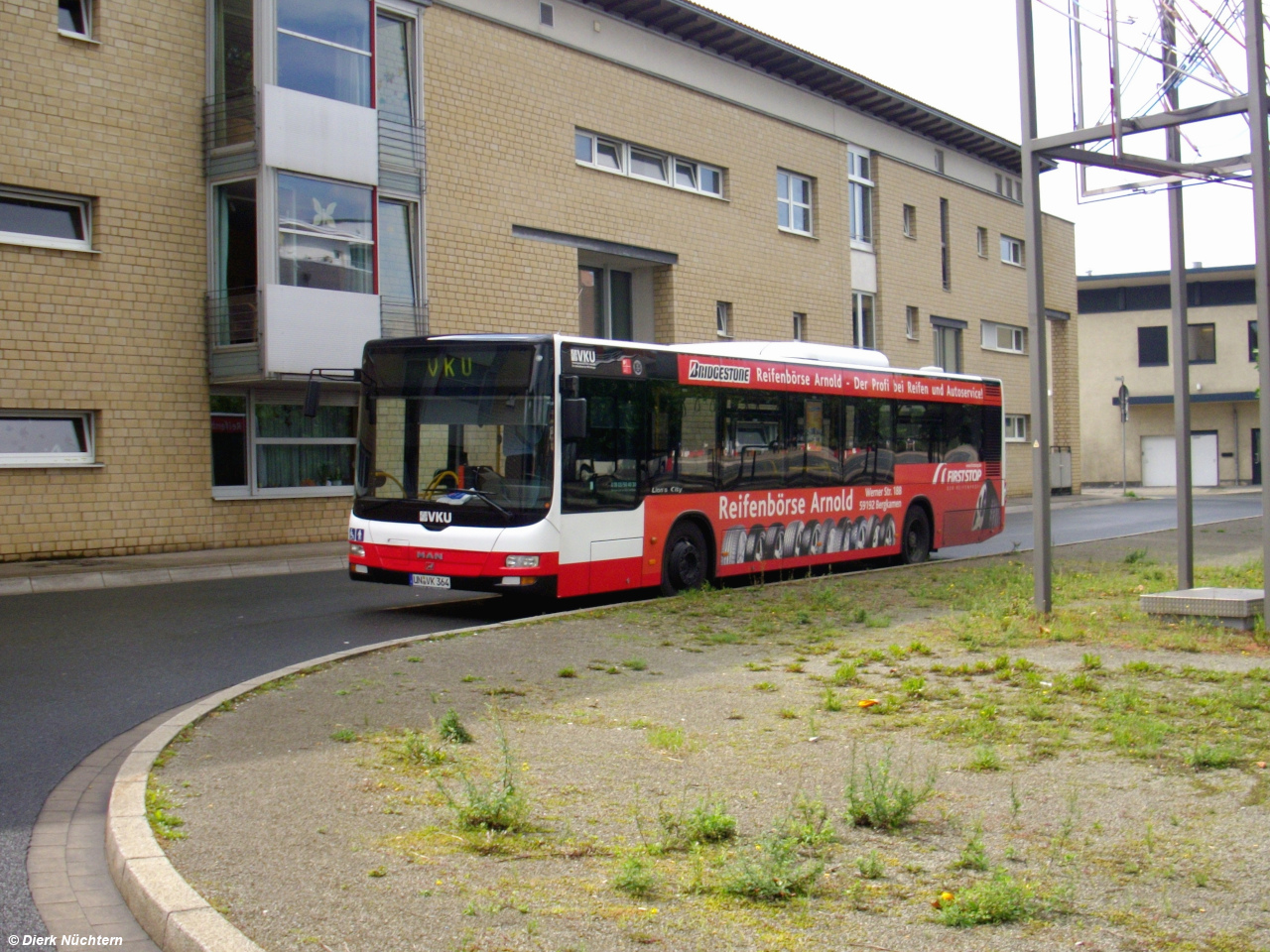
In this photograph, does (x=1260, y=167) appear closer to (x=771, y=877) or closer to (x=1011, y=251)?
(x=771, y=877)

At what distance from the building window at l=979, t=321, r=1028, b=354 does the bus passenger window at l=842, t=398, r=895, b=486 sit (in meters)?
25.3

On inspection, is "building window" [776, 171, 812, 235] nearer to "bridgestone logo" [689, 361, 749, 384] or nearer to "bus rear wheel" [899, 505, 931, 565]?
"bus rear wheel" [899, 505, 931, 565]

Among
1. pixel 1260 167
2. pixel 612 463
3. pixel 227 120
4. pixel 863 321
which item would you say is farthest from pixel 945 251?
pixel 1260 167

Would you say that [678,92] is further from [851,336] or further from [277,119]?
[277,119]

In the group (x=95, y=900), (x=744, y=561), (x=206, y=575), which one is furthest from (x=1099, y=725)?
(x=206, y=575)

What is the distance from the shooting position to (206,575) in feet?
54.0

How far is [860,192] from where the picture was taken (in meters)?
35.4

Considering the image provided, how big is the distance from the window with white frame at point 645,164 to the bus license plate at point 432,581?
51.5 feet

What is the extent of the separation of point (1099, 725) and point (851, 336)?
28584mm

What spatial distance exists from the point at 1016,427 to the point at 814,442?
29118 mm

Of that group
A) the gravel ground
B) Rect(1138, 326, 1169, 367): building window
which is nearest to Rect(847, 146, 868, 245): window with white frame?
Rect(1138, 326, 1169, 367): building window

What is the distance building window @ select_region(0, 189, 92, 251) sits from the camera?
17.0m

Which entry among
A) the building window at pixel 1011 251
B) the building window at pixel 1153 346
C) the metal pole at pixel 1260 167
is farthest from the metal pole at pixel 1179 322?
the building window at pixel 1153 346

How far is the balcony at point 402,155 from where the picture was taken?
21.4 m
